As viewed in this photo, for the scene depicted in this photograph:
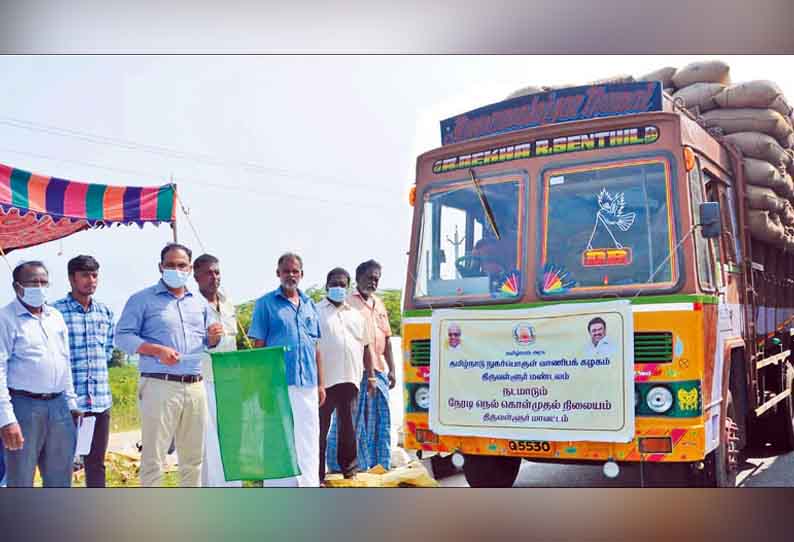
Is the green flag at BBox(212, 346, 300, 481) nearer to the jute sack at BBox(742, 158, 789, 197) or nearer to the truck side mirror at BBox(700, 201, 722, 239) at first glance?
the truck side mirror at BBox(700, 201, 722, 239)

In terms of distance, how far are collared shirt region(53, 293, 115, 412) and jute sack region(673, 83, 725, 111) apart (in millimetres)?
3929

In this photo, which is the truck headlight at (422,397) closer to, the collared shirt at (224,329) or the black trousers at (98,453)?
the collared shirt at (224,329)

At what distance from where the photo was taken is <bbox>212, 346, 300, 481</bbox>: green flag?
523 cm

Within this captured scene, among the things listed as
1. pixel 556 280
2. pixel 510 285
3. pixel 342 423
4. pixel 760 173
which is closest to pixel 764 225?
pixel 760 173

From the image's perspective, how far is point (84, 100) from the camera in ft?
18.1

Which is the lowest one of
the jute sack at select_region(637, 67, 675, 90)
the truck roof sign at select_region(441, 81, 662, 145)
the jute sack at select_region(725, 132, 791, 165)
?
the jute sack at select_region(725, 132, 791, 165)

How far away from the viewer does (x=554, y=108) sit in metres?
5.06

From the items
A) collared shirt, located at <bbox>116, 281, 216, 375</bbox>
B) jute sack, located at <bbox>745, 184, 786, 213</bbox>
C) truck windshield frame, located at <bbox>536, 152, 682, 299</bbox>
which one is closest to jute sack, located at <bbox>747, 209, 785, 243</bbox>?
jute sack, located at <bbox>745, 184, 786, 213</bbox>

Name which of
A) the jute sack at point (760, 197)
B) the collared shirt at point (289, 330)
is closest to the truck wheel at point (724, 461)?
the jute sack at point (760, 197)

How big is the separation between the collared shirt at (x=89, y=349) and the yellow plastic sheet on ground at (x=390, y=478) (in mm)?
1512

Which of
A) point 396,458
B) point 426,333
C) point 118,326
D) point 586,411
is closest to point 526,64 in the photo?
point 426,333

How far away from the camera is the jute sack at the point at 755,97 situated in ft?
18.0

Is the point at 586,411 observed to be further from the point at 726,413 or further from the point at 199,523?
the point at 199,523

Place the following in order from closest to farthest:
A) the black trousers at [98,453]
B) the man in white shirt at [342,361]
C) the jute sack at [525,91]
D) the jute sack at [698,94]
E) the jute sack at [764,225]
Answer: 1. the black trousers at [98,453]
2. the man in white shirt at [342,361]
3. the jute sack at [525,91]
4. the jute sack at [698,94]
5. the jute sack at [764,225]
